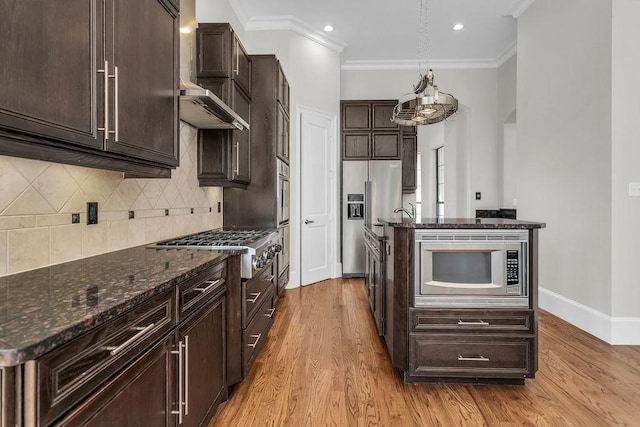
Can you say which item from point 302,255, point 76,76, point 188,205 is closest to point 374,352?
point 188,205

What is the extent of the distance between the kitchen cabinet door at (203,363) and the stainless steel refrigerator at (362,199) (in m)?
3.64

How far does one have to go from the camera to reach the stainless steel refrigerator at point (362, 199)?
5.25 meters

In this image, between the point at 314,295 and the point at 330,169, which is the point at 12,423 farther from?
the point at 330,169

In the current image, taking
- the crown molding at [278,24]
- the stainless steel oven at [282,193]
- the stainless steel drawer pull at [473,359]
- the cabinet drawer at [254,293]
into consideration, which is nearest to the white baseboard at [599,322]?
the stainless steel drawer pull at [473,359]

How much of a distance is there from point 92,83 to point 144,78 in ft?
1.16

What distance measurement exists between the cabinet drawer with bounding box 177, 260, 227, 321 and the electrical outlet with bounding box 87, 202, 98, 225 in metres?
0.63

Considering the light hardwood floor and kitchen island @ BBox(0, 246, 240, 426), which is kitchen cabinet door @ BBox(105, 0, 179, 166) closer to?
kitchen island @ BBox(0, 246, 240, 426)

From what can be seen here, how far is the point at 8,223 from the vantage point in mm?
1242

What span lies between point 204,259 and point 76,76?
88cm

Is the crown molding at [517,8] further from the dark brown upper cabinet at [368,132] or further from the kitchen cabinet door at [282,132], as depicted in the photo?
the kitchen cabinet door at [282,132]

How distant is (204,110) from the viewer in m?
2.22

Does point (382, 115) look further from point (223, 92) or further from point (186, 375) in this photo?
point (186, 375)

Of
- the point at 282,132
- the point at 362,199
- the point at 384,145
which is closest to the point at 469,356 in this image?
the point at 282,132

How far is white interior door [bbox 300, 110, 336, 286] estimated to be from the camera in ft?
15.5
